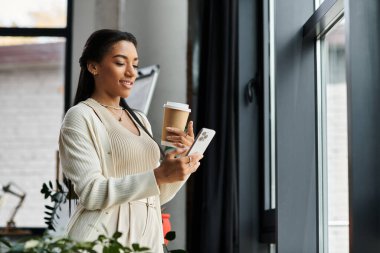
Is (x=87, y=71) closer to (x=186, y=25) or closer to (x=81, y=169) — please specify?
(x=81, y=169)

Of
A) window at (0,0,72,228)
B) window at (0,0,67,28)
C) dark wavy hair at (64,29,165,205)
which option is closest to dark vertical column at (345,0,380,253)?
dark wavy hair at (64,29,165,205)

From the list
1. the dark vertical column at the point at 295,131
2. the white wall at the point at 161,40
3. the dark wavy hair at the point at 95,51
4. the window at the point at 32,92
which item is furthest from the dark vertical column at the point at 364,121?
the window at the point at 32,92

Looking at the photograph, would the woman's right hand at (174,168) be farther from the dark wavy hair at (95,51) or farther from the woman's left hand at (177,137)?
the dark wavy hair at (95,51)

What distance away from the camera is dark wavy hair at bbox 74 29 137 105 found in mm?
2260

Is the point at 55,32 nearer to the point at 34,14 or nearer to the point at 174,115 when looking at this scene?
the point at 34,14

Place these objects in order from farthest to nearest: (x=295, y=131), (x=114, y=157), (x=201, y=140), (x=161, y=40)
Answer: (x=161, y=40) < (x=295, y=131) < (x=114, y=157) < (x=201, y=140)

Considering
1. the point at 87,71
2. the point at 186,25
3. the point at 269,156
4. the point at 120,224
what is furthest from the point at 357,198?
the point at 186,25

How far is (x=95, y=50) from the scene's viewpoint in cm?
228

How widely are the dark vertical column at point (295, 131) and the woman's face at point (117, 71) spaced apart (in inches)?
49.2

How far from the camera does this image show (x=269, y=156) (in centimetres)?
427

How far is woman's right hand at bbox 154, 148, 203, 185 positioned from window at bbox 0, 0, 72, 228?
4.30 metres

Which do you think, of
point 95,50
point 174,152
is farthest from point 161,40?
point 174,152

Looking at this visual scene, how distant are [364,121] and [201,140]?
52cm

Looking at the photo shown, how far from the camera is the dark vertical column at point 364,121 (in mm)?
2221
